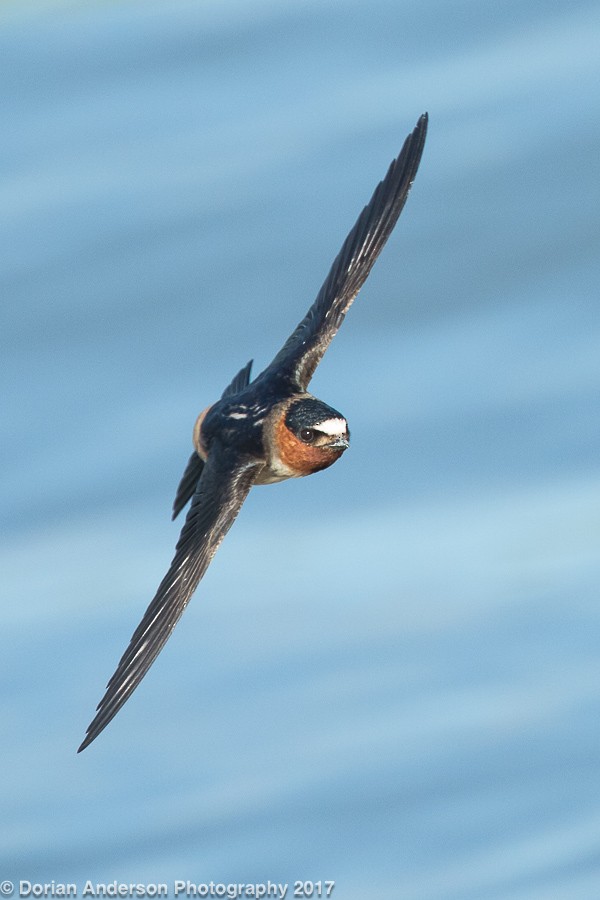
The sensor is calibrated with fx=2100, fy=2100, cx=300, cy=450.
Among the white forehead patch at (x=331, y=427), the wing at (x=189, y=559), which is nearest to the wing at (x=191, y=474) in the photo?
the wing at (x=189, y=559)

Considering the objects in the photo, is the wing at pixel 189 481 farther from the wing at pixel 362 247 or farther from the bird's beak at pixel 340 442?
the bird's beak at pixel 340 442

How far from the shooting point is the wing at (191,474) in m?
7.28

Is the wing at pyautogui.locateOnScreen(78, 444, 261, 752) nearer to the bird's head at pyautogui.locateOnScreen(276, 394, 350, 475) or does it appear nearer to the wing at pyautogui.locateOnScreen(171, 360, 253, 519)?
the bird's head at pyautogui.locateOnScreen(276, 394, 350, 475)

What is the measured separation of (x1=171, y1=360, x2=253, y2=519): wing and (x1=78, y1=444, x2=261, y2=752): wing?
1.48 ft

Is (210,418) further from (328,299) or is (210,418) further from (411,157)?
(411,157)

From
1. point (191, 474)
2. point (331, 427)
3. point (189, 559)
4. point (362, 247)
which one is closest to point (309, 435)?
point (331, 427)

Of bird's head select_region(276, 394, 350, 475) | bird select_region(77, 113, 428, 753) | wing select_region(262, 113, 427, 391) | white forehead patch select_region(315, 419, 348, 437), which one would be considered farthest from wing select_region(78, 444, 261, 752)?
wing select_region(262, 113, 427, 391)

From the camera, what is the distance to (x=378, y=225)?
7.41 metres

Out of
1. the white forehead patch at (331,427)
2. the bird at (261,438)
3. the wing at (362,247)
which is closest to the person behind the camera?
the bird at (261,438)

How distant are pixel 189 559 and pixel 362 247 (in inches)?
58.2

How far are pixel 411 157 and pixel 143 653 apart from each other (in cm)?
215

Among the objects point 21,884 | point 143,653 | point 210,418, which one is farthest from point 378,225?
point 21,884

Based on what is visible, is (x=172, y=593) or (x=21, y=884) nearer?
(x=172, y=593)

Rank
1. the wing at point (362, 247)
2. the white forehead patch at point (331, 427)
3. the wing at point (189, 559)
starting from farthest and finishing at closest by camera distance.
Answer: the wing at point (362, 247) → the white forehead patch at point (331, 427) → the wing at point (189, 559)
